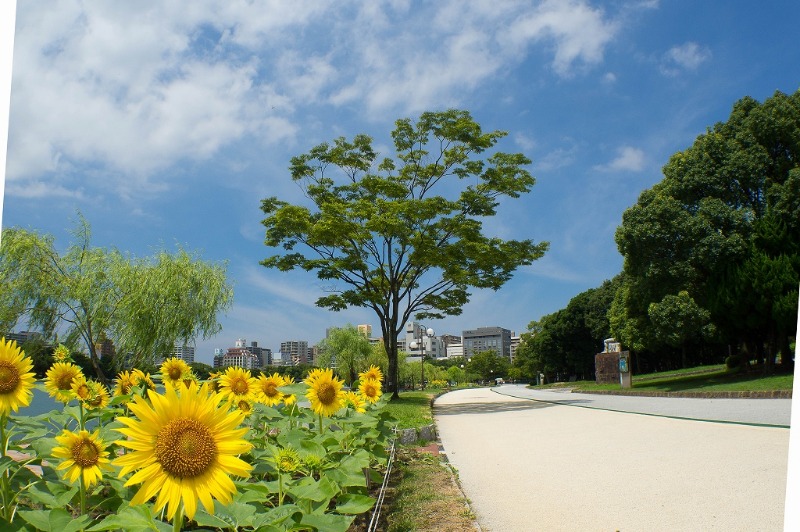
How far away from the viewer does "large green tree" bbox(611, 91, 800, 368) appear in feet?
35.7

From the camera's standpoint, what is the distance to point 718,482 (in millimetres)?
2975

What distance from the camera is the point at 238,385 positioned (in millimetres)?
2252

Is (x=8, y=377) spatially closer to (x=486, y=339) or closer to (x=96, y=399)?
(x=96, y=399)

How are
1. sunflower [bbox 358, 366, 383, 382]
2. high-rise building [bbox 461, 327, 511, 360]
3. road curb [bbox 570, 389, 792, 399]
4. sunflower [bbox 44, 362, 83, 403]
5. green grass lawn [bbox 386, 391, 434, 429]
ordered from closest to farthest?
sunflower [bbox 44, 362, 83, 403]
sunflower [bbox 358, 366, 383, 382]
green grass lawn [bbox 386, 391, 434, 429]
road curb [bbox 570, 389, 792, 399]
high-rise building [bbox 461, 327, 511, 360]

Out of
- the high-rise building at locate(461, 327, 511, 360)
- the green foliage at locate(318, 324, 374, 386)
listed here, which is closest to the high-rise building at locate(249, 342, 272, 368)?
the green foliage at locate(318, 324, 374, 386)

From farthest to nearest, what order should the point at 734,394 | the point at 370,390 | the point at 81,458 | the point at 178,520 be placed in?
the point at 734,394 → the point at 370,390 → the point at 81,458 → the point at 178,520

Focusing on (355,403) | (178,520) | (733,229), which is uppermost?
(733,229)

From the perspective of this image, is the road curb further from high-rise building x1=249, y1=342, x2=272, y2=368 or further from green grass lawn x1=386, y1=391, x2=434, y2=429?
high-rise building x1=249, y1=342, x2=272, y2=368

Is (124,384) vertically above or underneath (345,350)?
above

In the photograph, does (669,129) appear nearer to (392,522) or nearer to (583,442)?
(392,522)

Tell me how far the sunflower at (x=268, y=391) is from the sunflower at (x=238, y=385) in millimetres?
57

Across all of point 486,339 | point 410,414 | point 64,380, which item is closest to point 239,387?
point 64,380

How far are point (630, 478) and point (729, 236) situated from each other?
936 centimetres

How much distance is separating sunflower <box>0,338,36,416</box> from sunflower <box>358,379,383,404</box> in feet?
6.58
